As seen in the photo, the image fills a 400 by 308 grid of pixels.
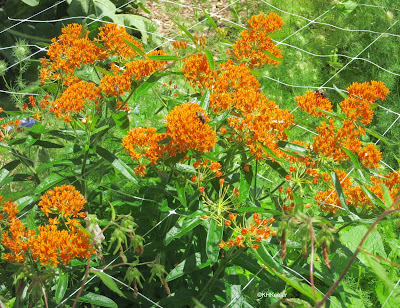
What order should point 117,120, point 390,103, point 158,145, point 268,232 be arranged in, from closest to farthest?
point 268,232
point 158,145
point 117,120
point 390,103

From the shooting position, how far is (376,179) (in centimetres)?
199

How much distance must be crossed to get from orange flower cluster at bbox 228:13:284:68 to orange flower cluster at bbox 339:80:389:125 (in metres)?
0.36

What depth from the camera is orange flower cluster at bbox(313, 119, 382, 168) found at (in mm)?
1820

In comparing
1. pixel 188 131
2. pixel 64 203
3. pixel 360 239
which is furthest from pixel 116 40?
pixel 360 239

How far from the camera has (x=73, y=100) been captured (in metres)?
1.80

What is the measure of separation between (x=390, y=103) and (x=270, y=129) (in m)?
2.82

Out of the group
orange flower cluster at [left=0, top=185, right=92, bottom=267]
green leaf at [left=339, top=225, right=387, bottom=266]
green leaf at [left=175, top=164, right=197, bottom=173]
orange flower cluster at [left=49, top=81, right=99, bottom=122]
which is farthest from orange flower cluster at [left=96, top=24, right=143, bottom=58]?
green leaf at [left=339, top=225, right=387, bottom=266]

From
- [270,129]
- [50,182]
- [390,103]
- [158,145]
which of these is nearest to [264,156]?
[270,129]

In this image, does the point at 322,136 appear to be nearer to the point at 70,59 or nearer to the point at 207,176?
the point at 207,176

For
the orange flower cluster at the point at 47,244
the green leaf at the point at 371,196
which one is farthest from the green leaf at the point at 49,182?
the green leaf at the point at 371,196

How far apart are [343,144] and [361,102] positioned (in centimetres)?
Answer: 22

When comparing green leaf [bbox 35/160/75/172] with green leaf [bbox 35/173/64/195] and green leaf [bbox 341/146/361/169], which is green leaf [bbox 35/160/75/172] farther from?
green leaf [bbox 341/146/361/169]

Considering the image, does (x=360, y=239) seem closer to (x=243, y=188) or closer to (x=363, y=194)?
(x=363, y=194)

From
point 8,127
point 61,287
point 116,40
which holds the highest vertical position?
point 116,40
